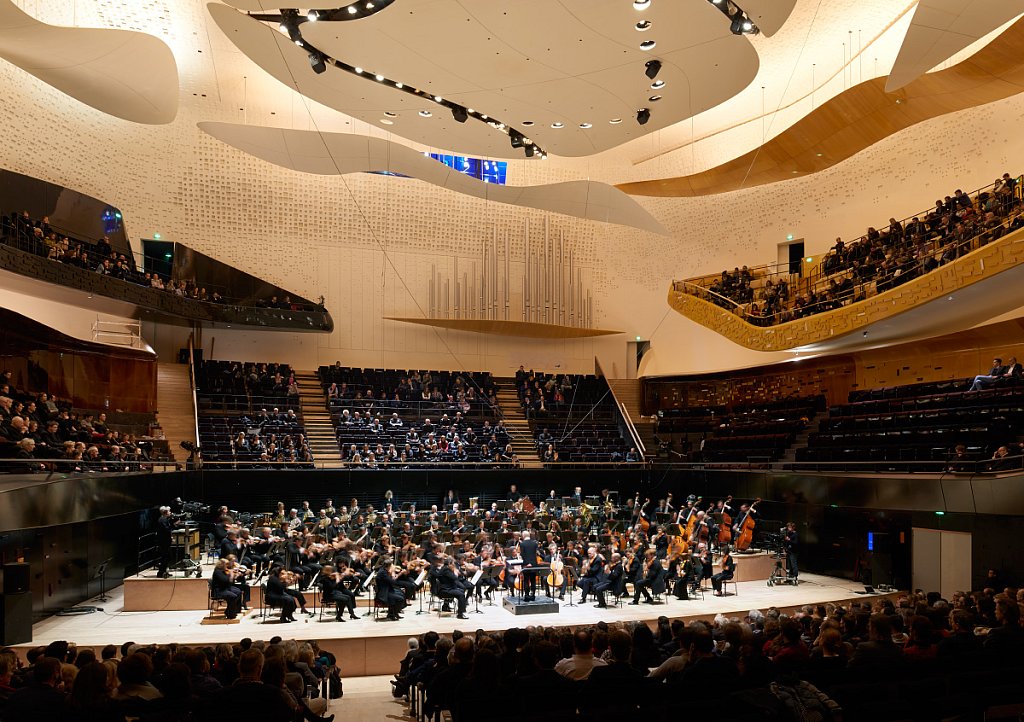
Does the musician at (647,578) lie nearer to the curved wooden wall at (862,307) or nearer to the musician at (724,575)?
the musician at (724,575)

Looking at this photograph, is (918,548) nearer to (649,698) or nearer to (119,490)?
(649,698)

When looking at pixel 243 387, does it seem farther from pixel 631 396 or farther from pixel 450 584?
pixel 631 396

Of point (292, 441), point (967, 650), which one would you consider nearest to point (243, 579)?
point (292, 441)

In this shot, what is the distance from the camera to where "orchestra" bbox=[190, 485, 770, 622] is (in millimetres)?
12086

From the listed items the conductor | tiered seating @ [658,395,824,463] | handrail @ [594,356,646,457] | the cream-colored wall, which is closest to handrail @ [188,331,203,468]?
the cream-colored wall

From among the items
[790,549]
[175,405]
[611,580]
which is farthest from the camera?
[175,405]

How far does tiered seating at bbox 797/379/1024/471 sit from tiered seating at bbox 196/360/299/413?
14.7m

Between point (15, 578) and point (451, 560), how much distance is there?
6012mm

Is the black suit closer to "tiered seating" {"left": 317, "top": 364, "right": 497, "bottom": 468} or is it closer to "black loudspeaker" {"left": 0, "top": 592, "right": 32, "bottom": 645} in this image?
"black loudspeaker" {"left": 0, "top": 592, "right": 32, "bottom": 645}

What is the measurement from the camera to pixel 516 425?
2588 cm

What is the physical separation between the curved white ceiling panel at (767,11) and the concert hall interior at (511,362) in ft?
0.39

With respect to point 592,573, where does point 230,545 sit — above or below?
above

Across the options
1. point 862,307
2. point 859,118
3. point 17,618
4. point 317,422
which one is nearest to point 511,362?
point 317,422

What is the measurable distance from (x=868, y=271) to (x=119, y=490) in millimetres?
16001
